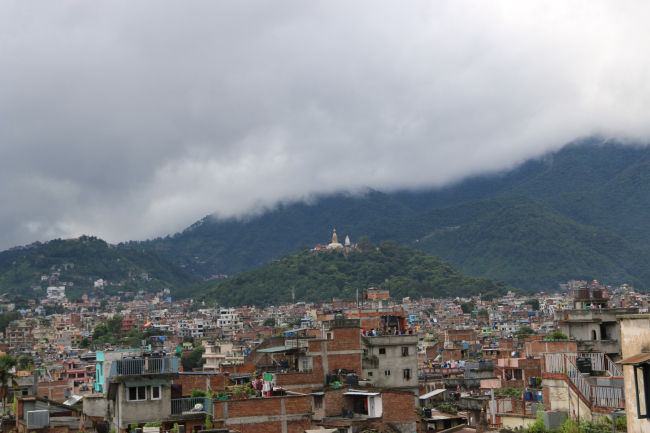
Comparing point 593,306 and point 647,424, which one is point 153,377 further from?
point 593,306

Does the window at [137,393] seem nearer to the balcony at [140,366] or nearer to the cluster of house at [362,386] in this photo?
the cluster of house at [362,386]

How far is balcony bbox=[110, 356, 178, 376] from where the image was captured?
2359 centimetres

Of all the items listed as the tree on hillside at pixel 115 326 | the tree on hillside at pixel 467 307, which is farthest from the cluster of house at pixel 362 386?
the tree on hillside at pixel 467 307

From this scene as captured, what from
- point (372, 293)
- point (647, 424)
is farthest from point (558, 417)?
point (372, 293)

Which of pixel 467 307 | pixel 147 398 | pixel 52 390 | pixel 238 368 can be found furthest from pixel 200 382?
pixel 467 307

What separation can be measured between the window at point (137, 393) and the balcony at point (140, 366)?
1.43 feet

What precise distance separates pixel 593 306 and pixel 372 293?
880 inches

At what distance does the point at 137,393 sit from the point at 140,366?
851 mm

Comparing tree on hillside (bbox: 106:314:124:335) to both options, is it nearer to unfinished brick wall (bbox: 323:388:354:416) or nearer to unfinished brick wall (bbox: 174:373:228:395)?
unfinished brick wall (bbox: 174:373:228:395)

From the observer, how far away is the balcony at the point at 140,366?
2359 cm

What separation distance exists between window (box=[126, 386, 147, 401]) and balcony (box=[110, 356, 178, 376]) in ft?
1.43

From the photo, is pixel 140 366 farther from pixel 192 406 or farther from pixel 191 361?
pixel 191 361

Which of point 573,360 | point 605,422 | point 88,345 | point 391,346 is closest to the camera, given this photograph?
point 605,422

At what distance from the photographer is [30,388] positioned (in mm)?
39531
